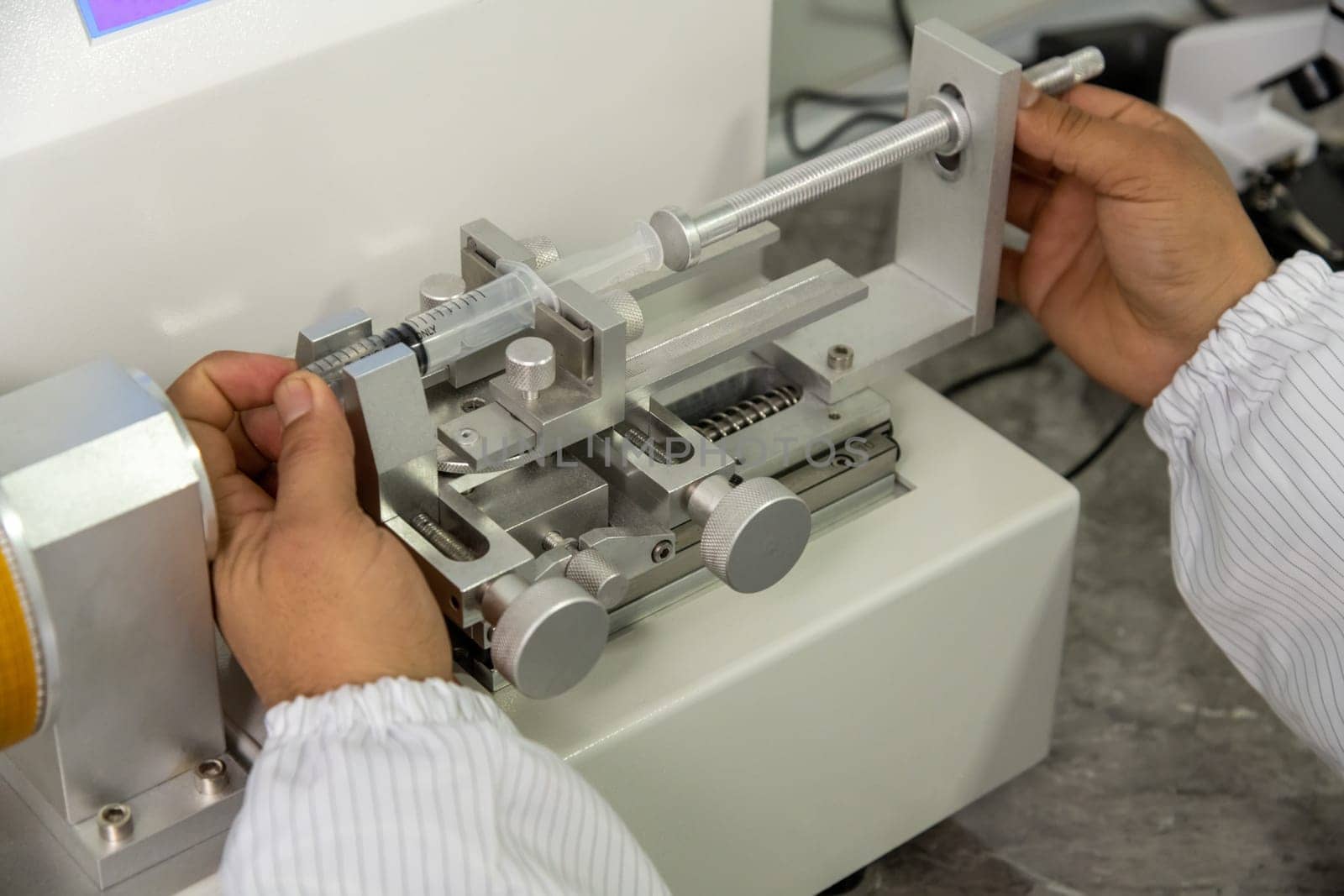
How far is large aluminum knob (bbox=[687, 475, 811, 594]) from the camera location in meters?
0.77

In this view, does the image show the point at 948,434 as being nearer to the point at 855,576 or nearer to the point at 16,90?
the point at 855,576

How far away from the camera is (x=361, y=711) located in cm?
68

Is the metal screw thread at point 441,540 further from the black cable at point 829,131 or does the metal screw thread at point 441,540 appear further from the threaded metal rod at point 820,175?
the black cable at point 829,131

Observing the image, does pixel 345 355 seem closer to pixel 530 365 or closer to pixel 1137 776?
pixel 530 365

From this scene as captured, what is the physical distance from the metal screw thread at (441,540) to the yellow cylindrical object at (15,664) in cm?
20

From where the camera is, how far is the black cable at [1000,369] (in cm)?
141

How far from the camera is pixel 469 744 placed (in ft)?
2.25

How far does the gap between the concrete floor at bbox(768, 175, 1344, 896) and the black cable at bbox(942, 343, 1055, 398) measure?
64mm

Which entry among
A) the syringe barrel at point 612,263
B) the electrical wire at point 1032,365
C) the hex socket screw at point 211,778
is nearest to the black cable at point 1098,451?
the electrical wire at point 1032,365

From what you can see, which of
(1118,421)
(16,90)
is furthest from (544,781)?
(1118,421)

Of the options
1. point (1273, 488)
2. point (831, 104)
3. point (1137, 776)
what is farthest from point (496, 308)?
point (831, 104)

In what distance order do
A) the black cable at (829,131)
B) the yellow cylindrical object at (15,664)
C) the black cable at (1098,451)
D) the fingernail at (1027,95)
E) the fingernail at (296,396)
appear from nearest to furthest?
the yellow cylindrical object at (15,664) → the fingernail at (296,396) → the fingernail at (1027,95) → the black cable at (1098,451) → the black cable at (829,131)

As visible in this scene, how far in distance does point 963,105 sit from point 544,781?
1.56ft

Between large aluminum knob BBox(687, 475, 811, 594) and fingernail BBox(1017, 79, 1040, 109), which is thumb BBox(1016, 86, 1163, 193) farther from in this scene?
large aluminum knob BBox(687, 475, 811, 594)
